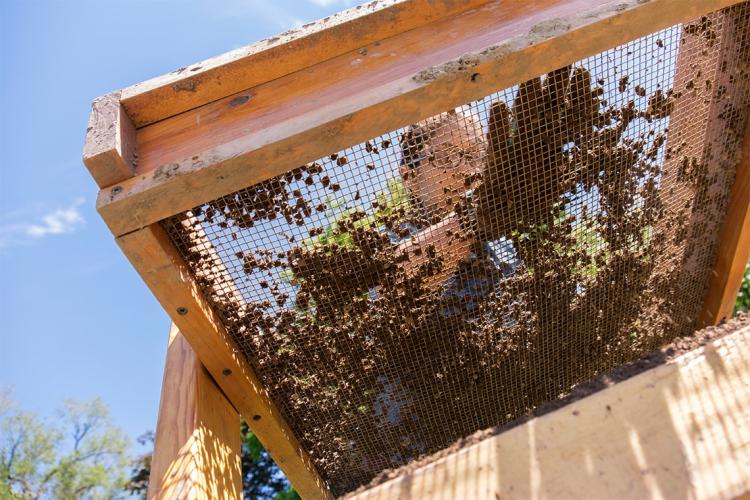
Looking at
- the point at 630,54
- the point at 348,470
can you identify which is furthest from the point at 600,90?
the point at 348,470

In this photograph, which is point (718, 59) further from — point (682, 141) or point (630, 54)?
point (630, 54)

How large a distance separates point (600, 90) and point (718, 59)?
480 millimetres

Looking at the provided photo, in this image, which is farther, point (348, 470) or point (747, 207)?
point (348, 470)

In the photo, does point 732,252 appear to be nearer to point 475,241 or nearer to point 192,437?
point 475,241

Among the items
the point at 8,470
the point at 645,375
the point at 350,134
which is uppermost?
the point at 8,470

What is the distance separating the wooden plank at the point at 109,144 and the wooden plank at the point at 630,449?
0.84 metres

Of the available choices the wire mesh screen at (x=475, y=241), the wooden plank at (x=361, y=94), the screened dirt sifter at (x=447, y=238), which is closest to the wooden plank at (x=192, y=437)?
the screened dirt sifter at (x=447, y=238)

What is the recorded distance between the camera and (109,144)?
1.33 meters

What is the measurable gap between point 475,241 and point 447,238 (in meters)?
0.09

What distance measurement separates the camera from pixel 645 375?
1.35 m

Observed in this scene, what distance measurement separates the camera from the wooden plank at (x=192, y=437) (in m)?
1.48

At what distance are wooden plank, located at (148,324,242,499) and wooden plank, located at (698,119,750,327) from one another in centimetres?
180

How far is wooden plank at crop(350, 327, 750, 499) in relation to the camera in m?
1.19

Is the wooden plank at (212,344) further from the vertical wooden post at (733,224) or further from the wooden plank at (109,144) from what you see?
the vertical wooden post at (733,224)
